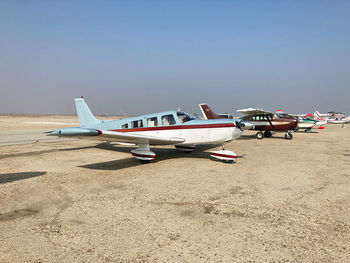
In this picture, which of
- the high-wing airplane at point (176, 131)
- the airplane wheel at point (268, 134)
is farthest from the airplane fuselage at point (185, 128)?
the airplane wheel at point (268, 134)

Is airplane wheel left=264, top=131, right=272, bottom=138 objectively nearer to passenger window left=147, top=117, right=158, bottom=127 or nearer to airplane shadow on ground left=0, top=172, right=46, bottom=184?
passenger window left=147, top=117, right=158, bottom=127

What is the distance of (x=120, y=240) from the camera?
3314 millimetres

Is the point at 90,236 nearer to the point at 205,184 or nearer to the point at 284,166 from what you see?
the point at 205,184

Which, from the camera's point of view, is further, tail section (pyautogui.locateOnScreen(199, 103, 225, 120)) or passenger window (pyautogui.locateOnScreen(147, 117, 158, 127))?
tail section (pyautogui.locateOnScreen(199, 103, 225, 120))

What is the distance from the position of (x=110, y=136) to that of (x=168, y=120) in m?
2.81

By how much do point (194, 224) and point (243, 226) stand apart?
787mm

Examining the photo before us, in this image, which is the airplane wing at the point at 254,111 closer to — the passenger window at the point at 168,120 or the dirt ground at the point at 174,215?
the passenger window at the point at 168,120

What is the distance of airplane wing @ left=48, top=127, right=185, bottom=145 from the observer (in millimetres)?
6812

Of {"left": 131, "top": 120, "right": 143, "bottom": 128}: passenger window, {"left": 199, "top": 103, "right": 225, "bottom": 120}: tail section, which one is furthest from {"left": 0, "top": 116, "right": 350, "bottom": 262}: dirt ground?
{"left": 199, "top": 103, "right": 225, "bottom": 120}: tail section

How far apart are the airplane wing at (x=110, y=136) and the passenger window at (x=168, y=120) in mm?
699

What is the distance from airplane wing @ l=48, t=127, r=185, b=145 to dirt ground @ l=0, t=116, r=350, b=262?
3.93ft

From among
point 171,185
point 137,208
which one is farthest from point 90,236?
point 171,185

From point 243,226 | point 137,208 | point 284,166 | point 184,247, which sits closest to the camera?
point 184,247

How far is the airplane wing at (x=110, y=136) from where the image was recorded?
22.4 ft
